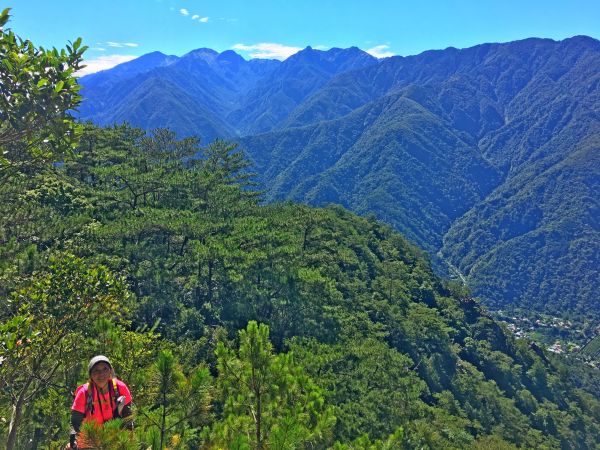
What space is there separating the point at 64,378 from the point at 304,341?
25.2 metres

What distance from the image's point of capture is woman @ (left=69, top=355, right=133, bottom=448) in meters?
7.14

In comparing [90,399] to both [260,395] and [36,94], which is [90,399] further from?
[36,94]

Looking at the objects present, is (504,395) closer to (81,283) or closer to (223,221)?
(223,221)

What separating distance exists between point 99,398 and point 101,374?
1.41ft

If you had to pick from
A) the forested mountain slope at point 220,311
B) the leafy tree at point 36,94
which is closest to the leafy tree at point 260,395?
the forested mountain slope at point 220,311

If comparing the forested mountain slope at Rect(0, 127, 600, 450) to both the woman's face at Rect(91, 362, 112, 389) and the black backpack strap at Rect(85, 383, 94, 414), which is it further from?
the woman's face at Rect(91, 362, 112, 389)

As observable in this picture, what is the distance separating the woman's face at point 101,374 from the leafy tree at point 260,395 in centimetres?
387

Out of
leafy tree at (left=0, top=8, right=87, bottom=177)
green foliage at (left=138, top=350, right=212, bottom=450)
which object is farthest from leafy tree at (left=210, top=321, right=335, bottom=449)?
leafy tree at (left=0, top=8, right=87, bottom=177)

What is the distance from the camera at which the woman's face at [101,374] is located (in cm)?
719

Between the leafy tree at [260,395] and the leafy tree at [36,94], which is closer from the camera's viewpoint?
the leafy tree at [36,94]

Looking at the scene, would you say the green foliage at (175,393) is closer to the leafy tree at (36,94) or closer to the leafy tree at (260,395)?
the leafy tree at (260,395)

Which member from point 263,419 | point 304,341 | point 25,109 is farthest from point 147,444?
point 304,341

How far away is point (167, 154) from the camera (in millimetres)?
65188

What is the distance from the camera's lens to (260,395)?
11.3 m
